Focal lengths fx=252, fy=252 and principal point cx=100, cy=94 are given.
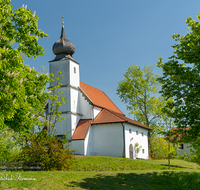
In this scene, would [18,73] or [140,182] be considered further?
[140,182]

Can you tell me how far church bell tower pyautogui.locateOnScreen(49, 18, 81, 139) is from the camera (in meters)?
35.0

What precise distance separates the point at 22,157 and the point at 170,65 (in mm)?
13763

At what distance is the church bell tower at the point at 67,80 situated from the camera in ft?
115

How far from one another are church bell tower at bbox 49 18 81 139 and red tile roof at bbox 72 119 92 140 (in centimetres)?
58

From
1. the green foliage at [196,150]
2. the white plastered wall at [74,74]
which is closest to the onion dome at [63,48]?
the white plastered wall at [74,74]

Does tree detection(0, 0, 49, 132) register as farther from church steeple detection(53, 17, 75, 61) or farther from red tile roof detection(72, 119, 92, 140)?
church steeple detection(53, 17, 75, 61)

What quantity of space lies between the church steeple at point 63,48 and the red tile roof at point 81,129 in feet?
32.6

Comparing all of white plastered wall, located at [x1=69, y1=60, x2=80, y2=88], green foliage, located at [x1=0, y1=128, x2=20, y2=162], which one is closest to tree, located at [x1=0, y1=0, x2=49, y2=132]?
green foliage, located at [x1=0, y1=128, x2=20, y2=162]

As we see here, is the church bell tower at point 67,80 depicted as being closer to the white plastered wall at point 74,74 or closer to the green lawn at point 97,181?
the white plastered wall at point 74,74

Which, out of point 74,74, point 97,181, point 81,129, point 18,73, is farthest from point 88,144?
point 18,73

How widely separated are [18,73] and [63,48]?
2830 cm

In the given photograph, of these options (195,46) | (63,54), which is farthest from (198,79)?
(63,54)

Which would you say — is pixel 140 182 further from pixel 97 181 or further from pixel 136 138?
pixel 136 138

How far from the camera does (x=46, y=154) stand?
1959cm
